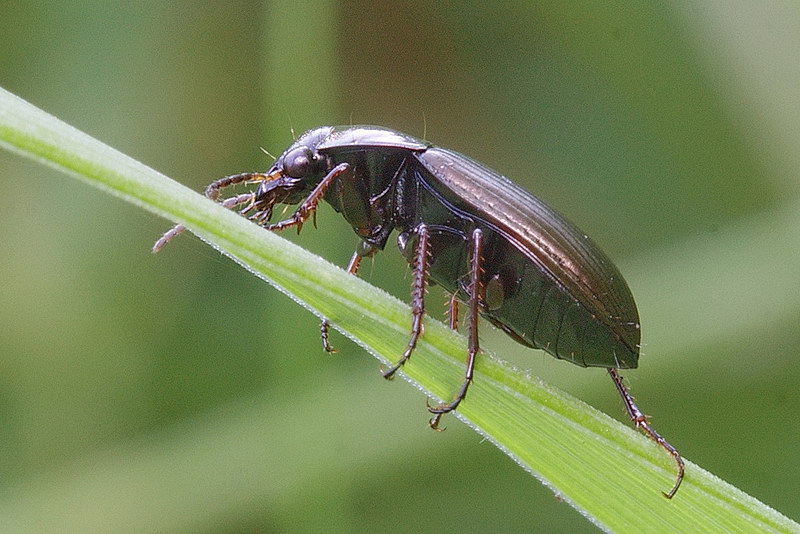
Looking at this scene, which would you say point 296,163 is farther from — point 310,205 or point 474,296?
point 474,296

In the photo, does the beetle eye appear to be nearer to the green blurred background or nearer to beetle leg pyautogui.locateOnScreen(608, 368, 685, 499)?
the green blurred background

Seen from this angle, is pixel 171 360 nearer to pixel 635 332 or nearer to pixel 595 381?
pixel 595 381

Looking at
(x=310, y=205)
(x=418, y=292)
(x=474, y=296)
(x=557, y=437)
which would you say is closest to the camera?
(x=557, y=437)

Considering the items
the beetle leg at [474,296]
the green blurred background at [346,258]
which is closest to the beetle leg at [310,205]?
the beetle leg at [474,296]

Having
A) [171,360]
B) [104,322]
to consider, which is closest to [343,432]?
[171,360]

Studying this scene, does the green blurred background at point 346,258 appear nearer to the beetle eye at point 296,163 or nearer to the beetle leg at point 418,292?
the beetle eye at point 296,163

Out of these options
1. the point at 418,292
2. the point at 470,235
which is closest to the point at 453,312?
the point at 470,235
